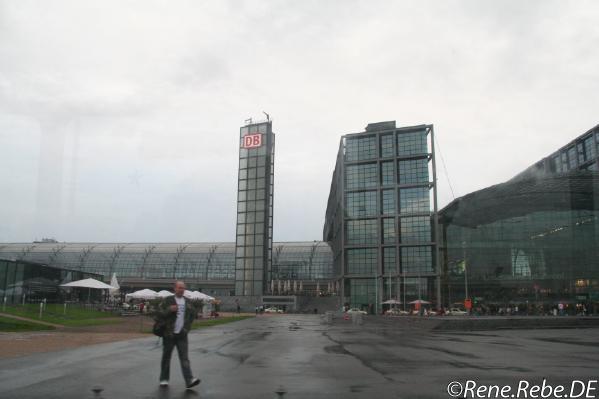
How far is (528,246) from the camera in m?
89.7

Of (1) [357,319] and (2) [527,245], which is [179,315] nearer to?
(1) [357,319]

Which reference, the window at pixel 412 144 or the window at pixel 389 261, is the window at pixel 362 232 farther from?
the window at pixel 412 144

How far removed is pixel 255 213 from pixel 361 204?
24.5 m

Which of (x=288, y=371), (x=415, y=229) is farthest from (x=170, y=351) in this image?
(x=415, y=229)

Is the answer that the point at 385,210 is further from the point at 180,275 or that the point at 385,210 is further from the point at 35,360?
the point at 35,360

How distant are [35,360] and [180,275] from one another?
128918 millimetres

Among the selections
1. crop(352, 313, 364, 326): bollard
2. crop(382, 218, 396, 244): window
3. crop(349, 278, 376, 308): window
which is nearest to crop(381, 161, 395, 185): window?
crop(382, 218, 396, 244): window

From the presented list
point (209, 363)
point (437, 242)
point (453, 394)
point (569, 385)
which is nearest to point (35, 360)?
point (209, 363)

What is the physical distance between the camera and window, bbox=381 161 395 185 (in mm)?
95569

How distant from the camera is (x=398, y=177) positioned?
95.4m

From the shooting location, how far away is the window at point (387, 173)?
95.6 m

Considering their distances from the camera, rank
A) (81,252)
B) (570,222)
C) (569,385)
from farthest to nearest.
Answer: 1. (81,252)
2. (570,222)
3. (569,385)

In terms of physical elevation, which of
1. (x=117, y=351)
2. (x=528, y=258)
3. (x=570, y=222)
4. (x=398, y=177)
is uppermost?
(x=398, y=177)

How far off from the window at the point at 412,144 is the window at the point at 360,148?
4.95m
